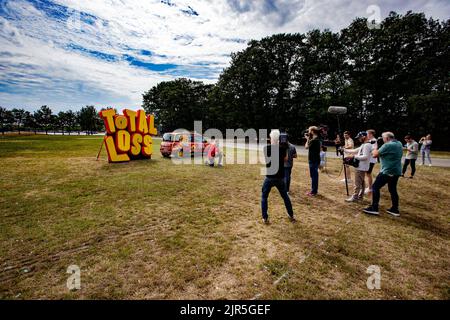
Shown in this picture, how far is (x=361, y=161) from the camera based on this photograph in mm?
6461

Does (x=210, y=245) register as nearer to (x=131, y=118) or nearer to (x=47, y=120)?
(x=131, y=118)

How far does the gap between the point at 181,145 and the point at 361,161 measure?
11546 millimetres

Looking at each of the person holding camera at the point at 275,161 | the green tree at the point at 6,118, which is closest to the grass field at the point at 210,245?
the person holding camera at the point at 275,161

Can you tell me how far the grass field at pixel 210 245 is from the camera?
9.95 ft

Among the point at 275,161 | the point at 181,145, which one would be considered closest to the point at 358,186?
the point at 275,161

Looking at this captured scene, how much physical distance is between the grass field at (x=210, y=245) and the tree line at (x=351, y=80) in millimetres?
26545

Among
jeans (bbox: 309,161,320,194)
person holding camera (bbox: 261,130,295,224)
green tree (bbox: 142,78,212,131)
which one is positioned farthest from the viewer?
green tree (bbox: 142,78,212,131)

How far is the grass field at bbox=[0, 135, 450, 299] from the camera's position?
303 centimetres

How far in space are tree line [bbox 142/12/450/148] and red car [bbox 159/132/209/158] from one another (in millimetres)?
21860

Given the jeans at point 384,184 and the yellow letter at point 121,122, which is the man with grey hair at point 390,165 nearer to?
the jeans at point 384,184

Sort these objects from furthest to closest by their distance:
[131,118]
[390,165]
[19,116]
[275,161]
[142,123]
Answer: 1. [19,116]
2. [142,123]
3. [131,118]
4. [390,165]
5. [275,161]

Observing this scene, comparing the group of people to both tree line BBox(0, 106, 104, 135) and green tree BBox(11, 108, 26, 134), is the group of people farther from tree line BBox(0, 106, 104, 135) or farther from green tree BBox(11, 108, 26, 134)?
green tree BBox(11, 108, 26, 134)

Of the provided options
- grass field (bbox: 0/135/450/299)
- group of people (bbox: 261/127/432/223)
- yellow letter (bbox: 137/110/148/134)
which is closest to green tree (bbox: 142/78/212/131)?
yellow letter (bbox: 137/110/148/134)
